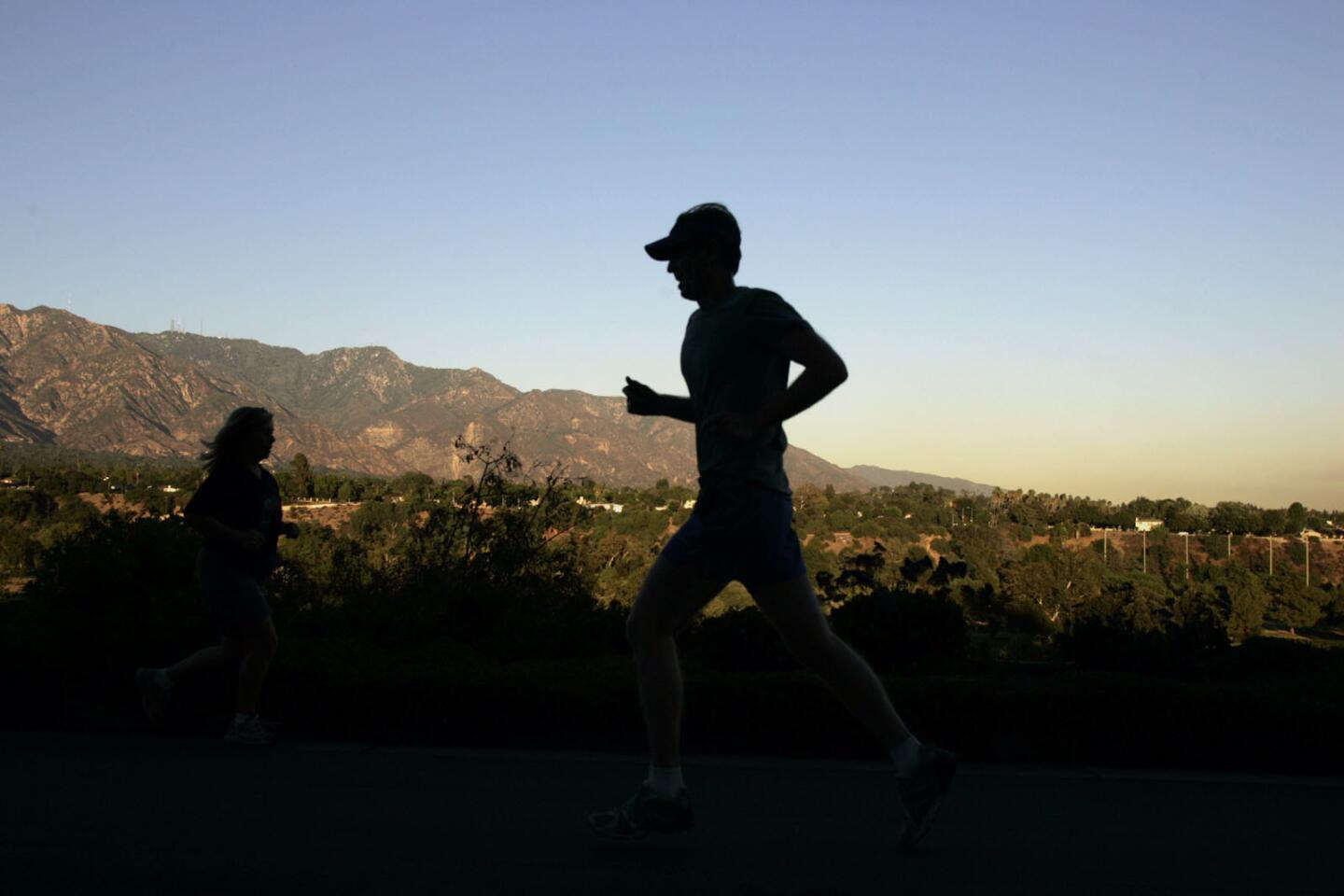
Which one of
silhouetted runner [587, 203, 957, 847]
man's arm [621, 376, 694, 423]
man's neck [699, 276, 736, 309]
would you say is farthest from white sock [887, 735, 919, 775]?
man's neck [699, 276, 736, 309]

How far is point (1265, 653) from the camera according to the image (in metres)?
7.00

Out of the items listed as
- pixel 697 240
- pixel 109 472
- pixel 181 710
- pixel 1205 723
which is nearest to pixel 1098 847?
pixel 1205 723

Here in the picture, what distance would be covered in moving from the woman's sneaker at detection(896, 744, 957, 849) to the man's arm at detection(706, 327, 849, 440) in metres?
1.10

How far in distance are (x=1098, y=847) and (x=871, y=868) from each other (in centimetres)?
82

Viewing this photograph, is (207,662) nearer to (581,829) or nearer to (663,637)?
(581,829)

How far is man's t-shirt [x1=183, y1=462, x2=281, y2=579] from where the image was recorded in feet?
18.3

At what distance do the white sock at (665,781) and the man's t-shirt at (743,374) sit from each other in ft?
3.02

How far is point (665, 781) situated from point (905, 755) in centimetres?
74

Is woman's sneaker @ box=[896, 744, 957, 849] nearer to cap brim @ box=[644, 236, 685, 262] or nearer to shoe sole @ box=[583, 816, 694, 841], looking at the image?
shoe sole @ box=[583, 816, 694, 841]

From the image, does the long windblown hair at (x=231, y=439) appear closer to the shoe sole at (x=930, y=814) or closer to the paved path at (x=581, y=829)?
the paved path at (x=581, y=829)

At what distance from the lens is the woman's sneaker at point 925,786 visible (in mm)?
3756

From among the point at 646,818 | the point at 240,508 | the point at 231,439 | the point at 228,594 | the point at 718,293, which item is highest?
the point at 718,293

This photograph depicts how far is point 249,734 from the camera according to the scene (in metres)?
5.55

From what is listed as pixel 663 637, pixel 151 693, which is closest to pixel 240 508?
pixel 151 693
